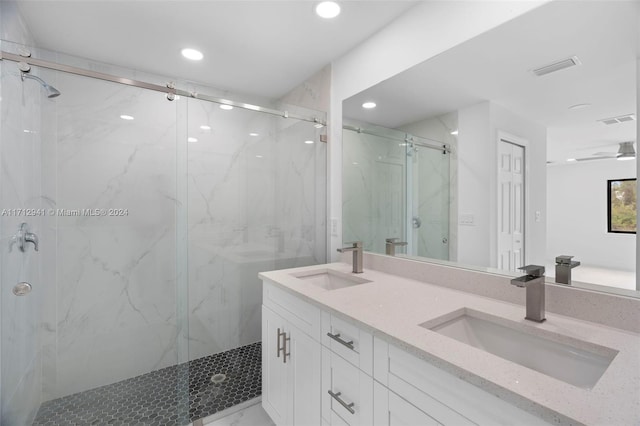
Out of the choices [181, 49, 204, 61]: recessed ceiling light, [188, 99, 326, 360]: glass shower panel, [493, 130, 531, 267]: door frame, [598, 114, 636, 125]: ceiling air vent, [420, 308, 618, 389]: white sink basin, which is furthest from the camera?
[188, 99, 326, 360]: glass shower panel

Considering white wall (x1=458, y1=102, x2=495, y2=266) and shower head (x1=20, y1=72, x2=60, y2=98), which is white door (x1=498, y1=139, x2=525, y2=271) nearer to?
white wall (x1=458, y1=102, x2=495, y2=266)

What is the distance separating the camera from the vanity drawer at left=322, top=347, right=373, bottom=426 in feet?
3.17

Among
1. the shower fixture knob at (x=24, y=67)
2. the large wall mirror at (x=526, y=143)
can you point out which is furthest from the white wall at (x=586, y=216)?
the shower fixture knob at (x=24, y=67)

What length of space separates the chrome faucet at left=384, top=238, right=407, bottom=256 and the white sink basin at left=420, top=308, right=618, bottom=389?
2.31 feet

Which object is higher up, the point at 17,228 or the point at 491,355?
the point at 17,228

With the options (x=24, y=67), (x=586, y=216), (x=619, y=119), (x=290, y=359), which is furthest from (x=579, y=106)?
(x=24, y=67)

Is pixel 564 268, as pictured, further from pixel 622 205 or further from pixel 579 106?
pixel 579 106

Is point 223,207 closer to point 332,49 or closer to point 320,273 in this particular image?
point 320,273

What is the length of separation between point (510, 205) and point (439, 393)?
896mm

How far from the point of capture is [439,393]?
75 centimetres

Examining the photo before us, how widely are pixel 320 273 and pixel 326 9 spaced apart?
1563 mm

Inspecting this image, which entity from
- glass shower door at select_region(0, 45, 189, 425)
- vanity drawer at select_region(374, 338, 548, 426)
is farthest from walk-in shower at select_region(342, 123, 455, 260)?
glass shower door at select_region(0, 45, 189, 425)

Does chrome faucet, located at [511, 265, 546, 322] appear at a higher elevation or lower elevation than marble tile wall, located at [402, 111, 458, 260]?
lower

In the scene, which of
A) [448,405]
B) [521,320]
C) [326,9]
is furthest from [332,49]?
[448,405]
